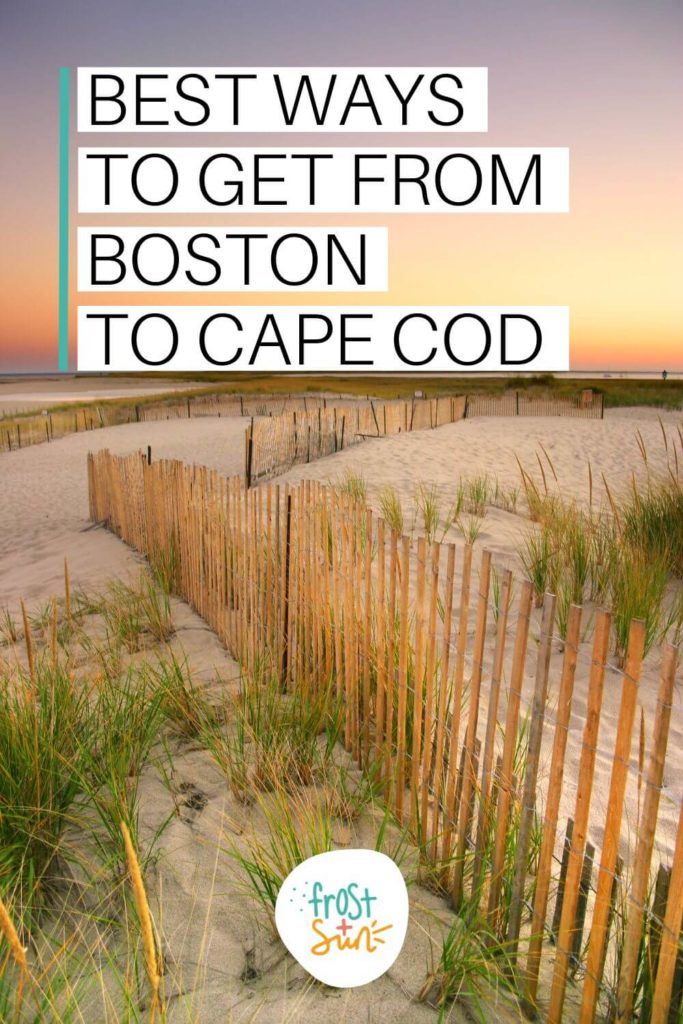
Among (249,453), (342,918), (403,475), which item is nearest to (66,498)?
(249,453)

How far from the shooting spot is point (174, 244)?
24.2 ft

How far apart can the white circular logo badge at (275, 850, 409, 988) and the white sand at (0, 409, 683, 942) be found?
0.95 metres

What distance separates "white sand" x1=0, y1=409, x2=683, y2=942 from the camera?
11.6ft

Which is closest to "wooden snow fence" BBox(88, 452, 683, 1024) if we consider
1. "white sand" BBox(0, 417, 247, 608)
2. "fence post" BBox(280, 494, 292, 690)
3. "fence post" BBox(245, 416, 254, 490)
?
"fence post" BBox(280, 494, 292, 690)

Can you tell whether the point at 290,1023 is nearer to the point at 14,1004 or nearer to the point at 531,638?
the point at 14,1004

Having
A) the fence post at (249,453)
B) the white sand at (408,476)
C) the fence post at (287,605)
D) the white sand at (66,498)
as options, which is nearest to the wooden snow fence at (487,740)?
the fence post at (287,605)

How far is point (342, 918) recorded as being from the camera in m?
1.92

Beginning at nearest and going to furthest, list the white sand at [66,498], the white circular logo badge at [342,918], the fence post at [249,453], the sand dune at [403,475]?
the white circular logo badge at [342,918]
the sand dune at [403,475]
the white sand at [66,498]
the fence post at [249,453]

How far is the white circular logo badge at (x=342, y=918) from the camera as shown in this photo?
6.18 feet

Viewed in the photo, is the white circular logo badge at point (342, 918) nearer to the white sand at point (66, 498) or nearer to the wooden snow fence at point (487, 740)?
the wooden snow fence at point (487, 740)

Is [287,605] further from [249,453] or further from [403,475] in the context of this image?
[403,475]

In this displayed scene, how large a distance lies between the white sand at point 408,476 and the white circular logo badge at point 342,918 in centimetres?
95

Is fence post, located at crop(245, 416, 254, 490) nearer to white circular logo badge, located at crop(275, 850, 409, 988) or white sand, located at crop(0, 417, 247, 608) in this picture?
white sand, located at crop(0, 417, 247, 608)

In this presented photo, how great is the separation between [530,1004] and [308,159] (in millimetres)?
6646
